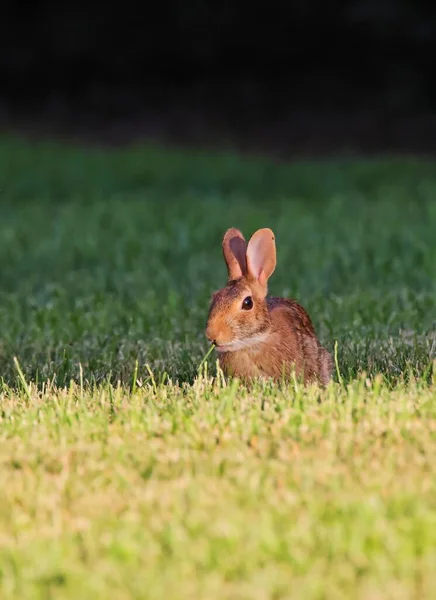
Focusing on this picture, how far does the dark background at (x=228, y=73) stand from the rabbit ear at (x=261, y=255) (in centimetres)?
2436

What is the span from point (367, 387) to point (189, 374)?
1126mm

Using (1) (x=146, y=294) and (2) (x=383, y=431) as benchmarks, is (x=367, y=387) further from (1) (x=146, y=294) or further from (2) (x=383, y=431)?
(1) (x=146, y=294)

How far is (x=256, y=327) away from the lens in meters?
5.36

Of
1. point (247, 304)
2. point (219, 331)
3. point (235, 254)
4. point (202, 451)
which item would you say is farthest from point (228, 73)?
point (202, 451)

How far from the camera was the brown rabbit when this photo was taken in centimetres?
530

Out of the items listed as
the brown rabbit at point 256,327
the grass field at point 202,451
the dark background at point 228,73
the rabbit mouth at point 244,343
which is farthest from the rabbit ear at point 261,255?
the dark background at point 228,73

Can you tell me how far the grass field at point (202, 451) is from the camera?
3336mm

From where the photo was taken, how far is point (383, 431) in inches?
174

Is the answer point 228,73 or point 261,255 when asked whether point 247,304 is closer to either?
point 261,255

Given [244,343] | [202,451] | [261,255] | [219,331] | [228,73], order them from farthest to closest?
[228,73] → [261,255] → [244,343] → [219,331] → [202,451]

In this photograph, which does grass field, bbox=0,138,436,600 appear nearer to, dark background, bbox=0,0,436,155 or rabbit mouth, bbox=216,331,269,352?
rabbit mouth, bbox=216,331,269,352

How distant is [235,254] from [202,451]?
1489 millimetres

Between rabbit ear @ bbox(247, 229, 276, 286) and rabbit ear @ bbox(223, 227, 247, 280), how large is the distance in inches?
2.8

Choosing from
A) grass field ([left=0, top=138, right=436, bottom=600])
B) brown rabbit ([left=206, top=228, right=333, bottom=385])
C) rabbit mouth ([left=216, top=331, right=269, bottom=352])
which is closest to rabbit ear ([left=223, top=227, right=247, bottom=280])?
brown rabbit ([left=206, top=228, right=333, bottom=385])
